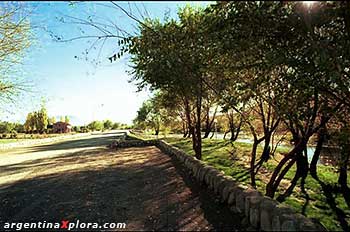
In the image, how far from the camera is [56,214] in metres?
5.98

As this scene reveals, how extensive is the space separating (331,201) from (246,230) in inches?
203

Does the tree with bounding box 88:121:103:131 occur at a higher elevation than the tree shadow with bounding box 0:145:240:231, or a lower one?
higher

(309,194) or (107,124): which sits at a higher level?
(107,124)

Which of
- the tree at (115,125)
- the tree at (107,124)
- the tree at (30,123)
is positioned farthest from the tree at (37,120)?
the tree at (115,125)

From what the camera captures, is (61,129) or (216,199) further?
(61,129)

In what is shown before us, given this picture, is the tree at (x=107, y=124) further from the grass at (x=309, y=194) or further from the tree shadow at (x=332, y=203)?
the tree shadow at (x=332, y=203)

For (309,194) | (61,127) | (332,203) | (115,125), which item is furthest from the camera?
(115,125)

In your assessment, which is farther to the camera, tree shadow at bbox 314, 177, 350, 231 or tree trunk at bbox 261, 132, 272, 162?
tree trunk at bbox 261, 132, 272, 162

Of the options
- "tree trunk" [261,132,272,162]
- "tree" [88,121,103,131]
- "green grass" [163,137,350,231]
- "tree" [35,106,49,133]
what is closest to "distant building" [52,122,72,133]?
"tree" [88,121,103,131]

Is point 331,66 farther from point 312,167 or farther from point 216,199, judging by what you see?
point 312,167

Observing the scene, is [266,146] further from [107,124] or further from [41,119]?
[107,124]

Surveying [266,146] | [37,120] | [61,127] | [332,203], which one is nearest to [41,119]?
[37,120]

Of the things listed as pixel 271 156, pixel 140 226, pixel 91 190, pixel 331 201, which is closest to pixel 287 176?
pixel 331 201

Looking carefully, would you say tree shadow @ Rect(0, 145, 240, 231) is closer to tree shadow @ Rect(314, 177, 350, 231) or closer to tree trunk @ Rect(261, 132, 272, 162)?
tree shadow @ Rect(314, 177, 350, 231)
